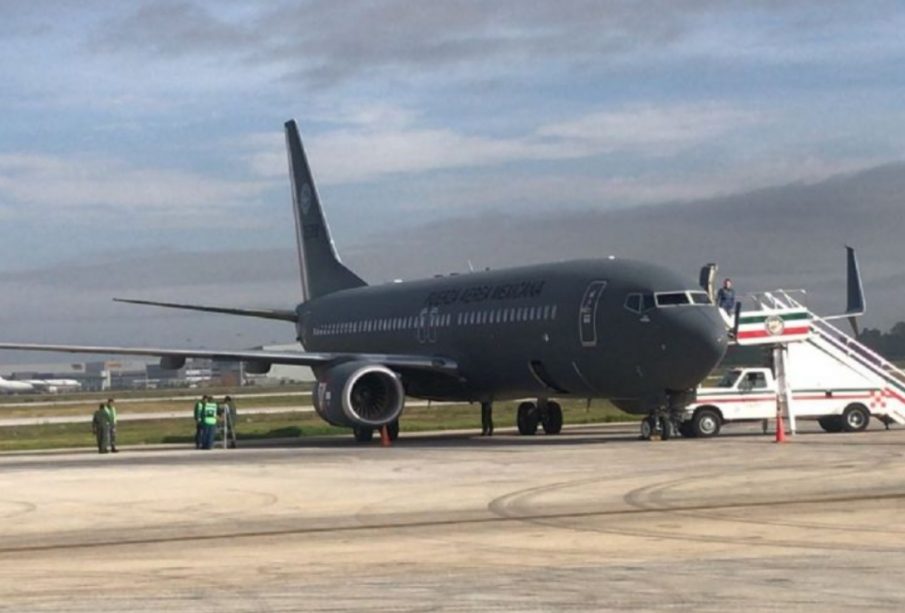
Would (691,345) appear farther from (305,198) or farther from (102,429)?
(305,198)

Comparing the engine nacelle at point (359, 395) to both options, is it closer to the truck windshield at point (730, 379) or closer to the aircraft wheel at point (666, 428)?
the aircraft wheel at point (666, 428)

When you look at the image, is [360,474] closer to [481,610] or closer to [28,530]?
[28,530]

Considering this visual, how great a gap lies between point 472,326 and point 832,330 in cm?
939

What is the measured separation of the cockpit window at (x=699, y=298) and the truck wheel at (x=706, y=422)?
4.38m

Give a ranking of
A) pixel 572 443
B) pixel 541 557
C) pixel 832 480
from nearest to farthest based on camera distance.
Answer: pixel 541 557, pixel 832 480, pixel 572 443

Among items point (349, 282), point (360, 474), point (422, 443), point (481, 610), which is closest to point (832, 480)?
point (360, 474)

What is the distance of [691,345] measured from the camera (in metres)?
34.4

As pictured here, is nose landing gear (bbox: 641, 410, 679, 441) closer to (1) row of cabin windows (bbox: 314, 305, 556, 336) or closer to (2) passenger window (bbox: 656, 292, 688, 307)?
(2) passenger window (bbox: 656, 292, 688, 307)

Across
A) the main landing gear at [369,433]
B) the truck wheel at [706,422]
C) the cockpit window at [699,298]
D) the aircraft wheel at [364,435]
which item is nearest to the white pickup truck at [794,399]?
the truck wheel at [706,422]

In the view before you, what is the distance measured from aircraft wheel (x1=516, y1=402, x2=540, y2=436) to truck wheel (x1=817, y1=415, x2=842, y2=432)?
7.58 m

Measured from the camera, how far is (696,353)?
34406 millimetres

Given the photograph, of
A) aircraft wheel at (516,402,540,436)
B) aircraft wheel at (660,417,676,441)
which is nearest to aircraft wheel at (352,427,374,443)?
aircraft wheel at (516,402,540,436)

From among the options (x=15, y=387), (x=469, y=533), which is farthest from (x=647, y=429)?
(x=15, y=387)

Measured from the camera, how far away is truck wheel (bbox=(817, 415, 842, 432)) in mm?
40719
